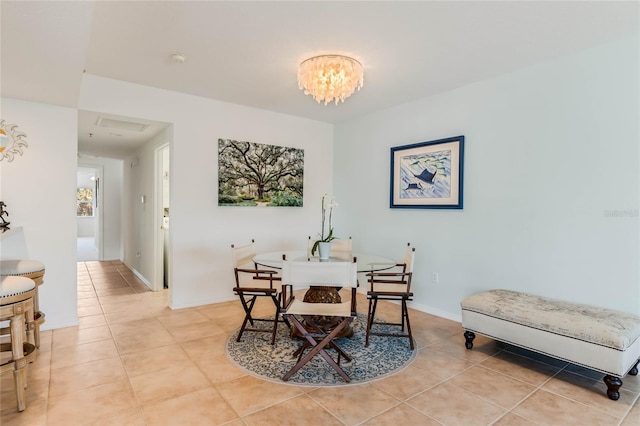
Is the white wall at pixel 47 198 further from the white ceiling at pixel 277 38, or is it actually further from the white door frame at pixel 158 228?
the white door frame at pixel 158 228

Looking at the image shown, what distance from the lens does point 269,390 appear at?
2271 millimetres

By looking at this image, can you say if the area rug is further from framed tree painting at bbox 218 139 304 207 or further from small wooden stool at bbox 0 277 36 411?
framed tree painting at bbox 218 139 304 207

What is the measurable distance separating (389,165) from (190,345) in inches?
119

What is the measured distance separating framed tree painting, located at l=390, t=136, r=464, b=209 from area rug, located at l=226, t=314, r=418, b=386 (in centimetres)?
160

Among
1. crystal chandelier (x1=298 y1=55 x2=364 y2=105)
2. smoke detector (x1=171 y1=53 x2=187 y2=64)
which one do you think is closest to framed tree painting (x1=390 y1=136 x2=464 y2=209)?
crystal chandelier (x1=298 y1=55 x2=364 y2=105)

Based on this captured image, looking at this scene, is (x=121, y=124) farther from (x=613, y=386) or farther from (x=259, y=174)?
(x=613, y=386)

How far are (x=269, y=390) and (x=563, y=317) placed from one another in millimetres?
2110

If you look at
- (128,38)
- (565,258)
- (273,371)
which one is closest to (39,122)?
(128,38)

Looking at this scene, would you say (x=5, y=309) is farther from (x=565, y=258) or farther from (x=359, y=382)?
(x=565, y=258)

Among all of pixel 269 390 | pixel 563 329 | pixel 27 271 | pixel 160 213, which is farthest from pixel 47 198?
pixel 563 329

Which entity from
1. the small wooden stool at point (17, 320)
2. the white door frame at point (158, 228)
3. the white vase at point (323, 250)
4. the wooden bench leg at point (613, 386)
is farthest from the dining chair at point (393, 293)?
the white door frame at point (158, 228)

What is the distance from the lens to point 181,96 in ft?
13.0

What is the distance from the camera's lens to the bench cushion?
7.36 ft

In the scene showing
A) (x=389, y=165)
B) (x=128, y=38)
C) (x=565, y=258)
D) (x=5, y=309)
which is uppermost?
(x=128, y=38)
